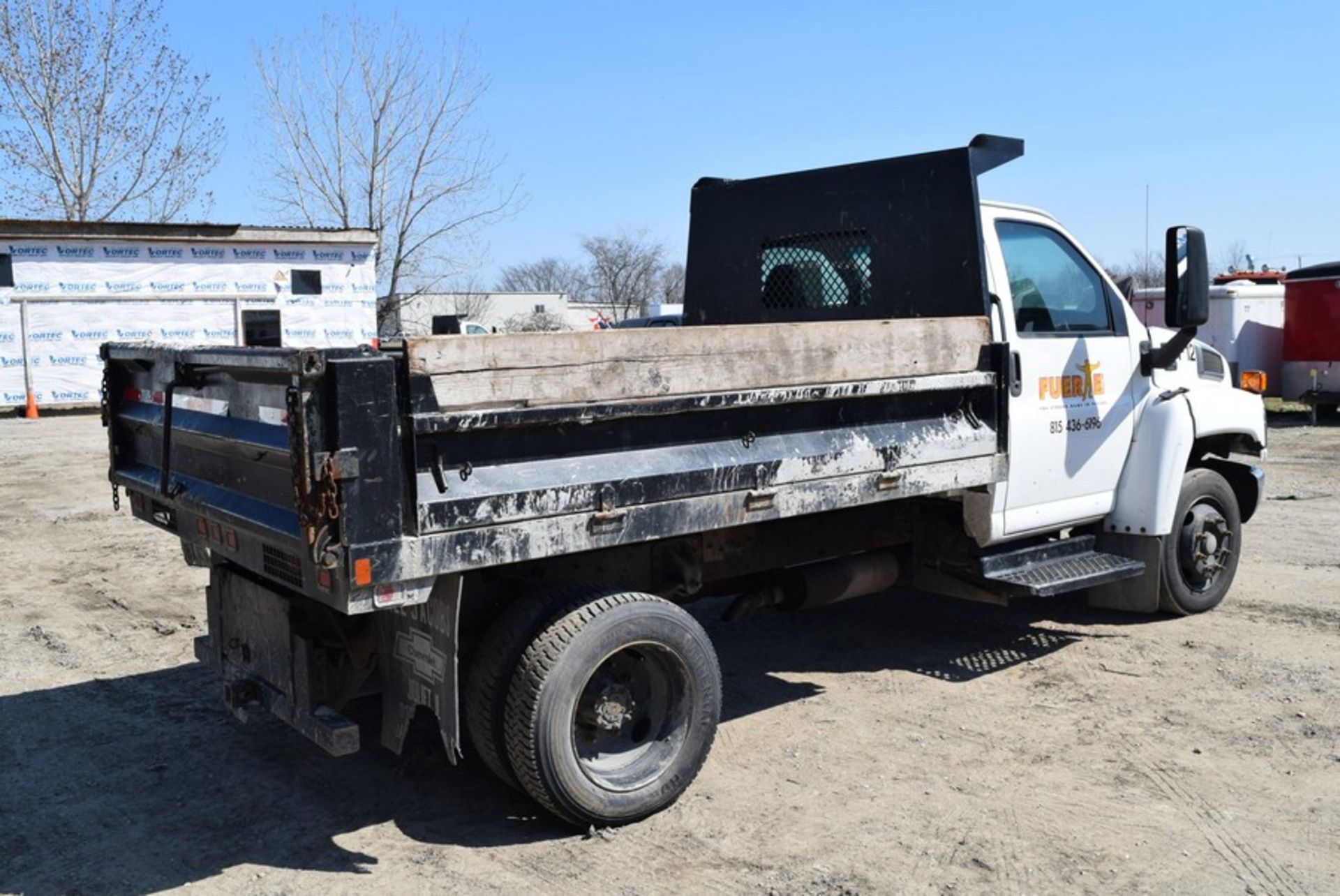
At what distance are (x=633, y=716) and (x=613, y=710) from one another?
0.19m

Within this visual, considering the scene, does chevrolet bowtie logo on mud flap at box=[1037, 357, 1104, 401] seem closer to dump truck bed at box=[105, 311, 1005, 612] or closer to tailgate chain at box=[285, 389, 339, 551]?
dump truck bed at box=[105, 311, 1005, 612]

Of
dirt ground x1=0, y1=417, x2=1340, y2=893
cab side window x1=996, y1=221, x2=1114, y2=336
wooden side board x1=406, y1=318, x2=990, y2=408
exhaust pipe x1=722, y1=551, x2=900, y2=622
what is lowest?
dirt ground x1=0, y1=417, x2=1340, y2=893

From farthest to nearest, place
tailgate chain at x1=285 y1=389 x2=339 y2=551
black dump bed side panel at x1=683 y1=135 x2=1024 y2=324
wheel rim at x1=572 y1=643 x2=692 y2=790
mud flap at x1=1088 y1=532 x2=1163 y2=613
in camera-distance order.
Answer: mud flap at x1=1088 y1=532 x2=1163 y2=613
black dump bed side panel at x1=683 y1=135 x2=1024 y2=324
wheel rim at x1=572 y1=643 x2=692 y2=790
tailgate chain at x1=285 y1=389 x2=339 y2=551

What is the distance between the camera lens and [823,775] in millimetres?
4773

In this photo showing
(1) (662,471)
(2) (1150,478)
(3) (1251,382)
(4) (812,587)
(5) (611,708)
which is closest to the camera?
(1) (662,471)

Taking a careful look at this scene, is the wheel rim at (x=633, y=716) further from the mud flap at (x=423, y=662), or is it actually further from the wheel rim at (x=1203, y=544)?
the wheel rim at (x=1203, y=544)

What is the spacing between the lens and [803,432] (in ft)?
15.2

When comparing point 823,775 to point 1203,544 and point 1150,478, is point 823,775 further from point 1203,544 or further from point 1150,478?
point 1203,544

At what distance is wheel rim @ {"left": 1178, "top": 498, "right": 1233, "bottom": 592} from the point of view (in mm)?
6797

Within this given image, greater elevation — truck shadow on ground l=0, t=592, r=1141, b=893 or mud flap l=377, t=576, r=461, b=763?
mud flap l=377, t=576, r=461, b=763

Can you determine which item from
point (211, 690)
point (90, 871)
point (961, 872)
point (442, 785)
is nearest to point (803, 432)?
point (961, 872)

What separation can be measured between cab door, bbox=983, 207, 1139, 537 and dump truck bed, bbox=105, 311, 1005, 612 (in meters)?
0.44

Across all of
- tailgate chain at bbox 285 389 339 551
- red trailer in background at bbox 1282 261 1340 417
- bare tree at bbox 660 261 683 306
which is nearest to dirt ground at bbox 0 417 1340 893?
tailgate chain at bbox 285 389 339 551

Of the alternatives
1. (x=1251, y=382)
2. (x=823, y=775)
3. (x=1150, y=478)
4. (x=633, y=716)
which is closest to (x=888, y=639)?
(x=1150, y=478)
